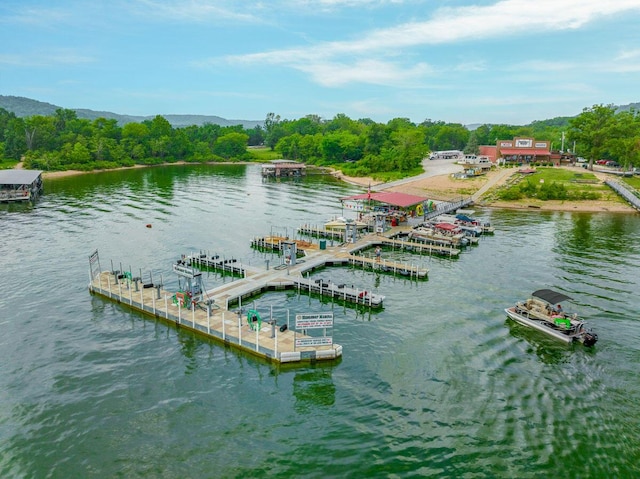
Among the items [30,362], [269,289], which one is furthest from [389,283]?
[30,362]

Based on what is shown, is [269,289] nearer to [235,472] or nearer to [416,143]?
[235,472]

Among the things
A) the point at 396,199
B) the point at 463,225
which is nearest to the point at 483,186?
the point at 463,225

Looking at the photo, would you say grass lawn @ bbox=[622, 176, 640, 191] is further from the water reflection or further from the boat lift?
the boat lift

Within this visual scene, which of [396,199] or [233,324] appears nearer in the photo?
[233,324]

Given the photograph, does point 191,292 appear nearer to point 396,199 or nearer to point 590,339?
point 590,339

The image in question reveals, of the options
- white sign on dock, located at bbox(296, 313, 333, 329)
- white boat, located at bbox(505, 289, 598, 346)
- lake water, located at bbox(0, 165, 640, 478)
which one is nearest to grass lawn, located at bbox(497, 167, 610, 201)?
lake water, located at bbox(0, 165, 640, 478)

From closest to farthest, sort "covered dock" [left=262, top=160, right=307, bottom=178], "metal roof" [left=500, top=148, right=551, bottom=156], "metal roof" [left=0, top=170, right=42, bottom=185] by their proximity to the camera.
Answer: "metal roof" [left=0, top=170, right=42, bottom=185] → "metal roof" [left=500, top=148, right=551, bottom=156] → "covered dock" [left=262, top=160, right=307, bottom=178]

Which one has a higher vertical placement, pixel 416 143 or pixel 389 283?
pixel 416 143
